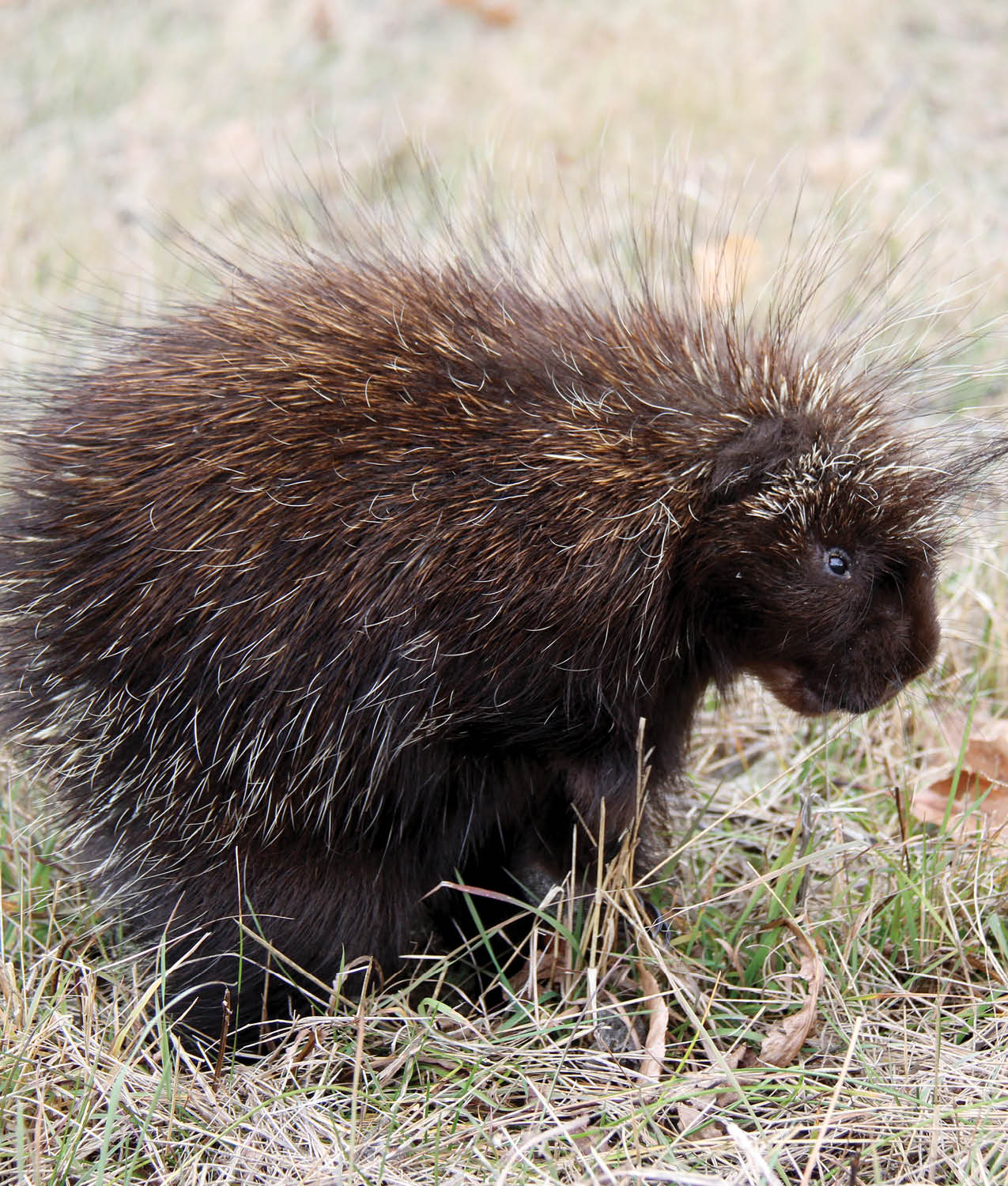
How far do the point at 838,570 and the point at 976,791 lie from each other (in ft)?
3.13

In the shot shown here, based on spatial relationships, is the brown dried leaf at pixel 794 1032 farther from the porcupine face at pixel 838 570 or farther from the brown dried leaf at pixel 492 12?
the brown dried leaf at pixel 492 12

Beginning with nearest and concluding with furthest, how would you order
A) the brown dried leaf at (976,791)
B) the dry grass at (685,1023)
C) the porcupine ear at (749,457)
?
the dry grass at (685,1023), the porcupine ear at (749,457), the brown dried leaf at (976,791)

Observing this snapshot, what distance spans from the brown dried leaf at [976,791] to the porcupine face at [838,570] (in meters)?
0.56

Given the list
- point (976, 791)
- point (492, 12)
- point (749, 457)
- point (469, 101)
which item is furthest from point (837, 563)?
point (492, 12)

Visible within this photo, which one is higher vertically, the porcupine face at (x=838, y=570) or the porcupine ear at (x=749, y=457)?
the porcupine ear at (x=749, y=457)

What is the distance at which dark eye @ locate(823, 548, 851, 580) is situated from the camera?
99.8 inches

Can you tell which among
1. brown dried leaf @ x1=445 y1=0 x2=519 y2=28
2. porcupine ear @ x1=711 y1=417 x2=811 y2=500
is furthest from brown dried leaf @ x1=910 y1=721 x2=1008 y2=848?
brown dried leaf @ x1=445 y1=0 x2=519 y2=28

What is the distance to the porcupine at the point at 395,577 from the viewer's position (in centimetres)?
242

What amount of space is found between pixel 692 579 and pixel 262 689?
0.85 m

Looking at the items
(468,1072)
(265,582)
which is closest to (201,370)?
(265,582)

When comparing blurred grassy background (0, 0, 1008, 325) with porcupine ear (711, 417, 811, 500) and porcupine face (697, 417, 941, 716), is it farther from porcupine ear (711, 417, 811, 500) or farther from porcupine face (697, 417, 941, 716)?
porcupine ear (711, 417, 811, 500)

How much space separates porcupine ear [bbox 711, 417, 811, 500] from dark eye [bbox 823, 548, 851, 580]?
202mm

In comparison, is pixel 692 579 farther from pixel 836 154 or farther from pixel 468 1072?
pixel 836 154

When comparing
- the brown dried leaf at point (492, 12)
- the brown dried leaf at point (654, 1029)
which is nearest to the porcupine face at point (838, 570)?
the brown dried leaf at point (654, 1029)
